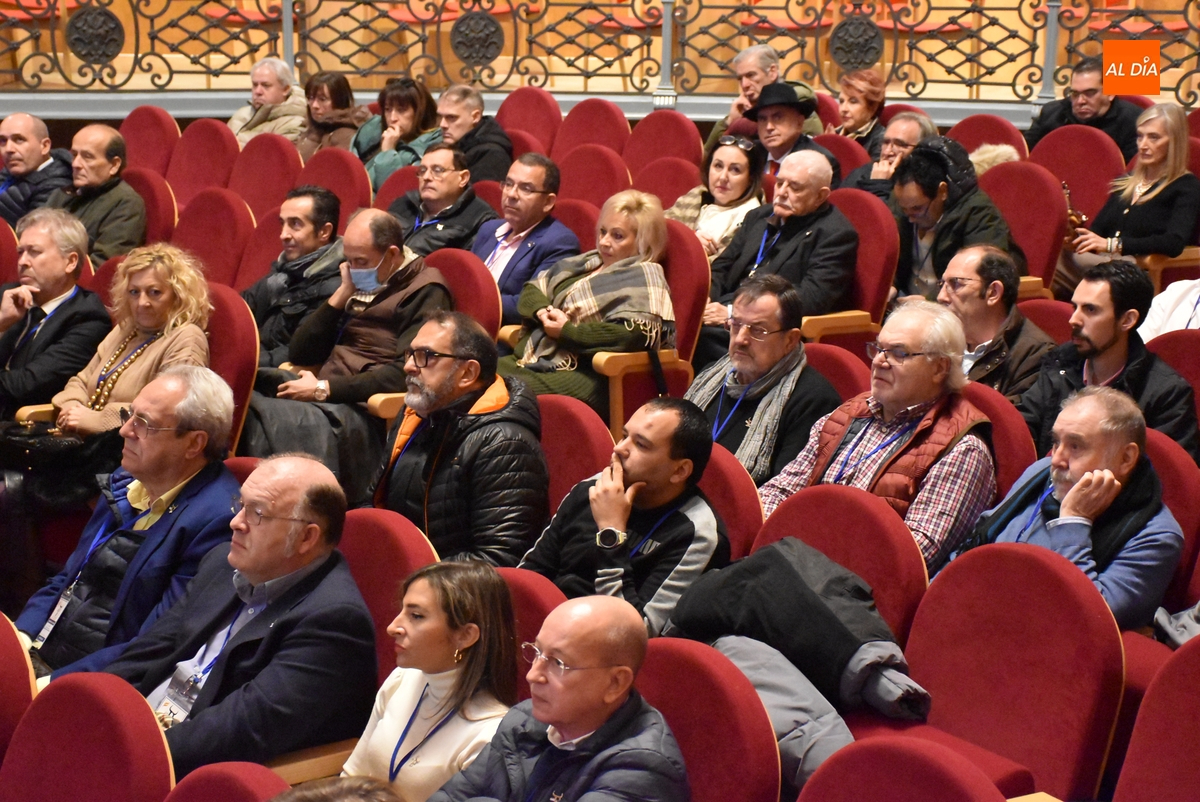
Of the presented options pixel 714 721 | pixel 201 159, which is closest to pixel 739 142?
pixel 201 159

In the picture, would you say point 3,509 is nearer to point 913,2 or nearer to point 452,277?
point 452,277

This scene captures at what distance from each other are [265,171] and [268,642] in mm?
3428

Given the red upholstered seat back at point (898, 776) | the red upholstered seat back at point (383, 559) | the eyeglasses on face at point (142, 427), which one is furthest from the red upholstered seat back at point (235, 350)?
the red upholstered seat back at point (898, 776)

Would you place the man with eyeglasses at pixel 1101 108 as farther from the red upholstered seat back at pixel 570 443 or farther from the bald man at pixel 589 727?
the bald man at pixel 589 727

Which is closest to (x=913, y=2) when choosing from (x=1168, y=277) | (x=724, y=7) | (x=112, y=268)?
(x=724, y=7)

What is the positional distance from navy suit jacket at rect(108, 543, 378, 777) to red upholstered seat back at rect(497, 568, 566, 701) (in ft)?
0.72

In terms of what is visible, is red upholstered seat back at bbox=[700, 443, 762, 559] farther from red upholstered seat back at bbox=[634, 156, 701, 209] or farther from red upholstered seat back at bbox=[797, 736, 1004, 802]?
red upholstered seat back at bbox=[634, 156, 701, 209]

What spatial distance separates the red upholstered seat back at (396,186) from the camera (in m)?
4.67

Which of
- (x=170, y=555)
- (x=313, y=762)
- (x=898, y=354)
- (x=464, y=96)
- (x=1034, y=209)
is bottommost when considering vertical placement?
(x=313, y=762)

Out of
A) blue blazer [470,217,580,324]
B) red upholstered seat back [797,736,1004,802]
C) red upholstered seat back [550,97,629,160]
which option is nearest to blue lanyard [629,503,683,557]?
Answer: red upholstered seat back [797,736,1004,802]

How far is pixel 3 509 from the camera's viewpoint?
2916mm

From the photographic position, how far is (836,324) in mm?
3555

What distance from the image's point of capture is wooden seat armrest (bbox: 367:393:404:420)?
10.2 ft

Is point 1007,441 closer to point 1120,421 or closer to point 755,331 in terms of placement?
point 1120,421
